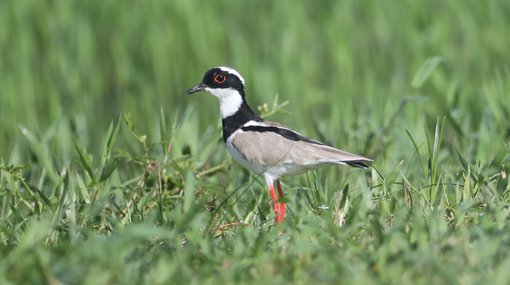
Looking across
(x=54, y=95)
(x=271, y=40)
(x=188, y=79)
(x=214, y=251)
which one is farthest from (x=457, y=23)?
(x=214, y=251)

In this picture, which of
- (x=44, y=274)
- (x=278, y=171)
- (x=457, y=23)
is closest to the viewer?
(x=44, y=274)

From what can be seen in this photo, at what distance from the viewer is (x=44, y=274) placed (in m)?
3.56

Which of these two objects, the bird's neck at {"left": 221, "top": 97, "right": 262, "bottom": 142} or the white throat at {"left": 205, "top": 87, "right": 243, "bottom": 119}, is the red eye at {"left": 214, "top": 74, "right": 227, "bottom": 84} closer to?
the white throat at {"left": 205, "top": 87, "right": 243, "bottom": 119}

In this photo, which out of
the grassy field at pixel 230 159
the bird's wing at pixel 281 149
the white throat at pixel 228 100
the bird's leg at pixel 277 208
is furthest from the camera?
the white throat at pixel 228 100

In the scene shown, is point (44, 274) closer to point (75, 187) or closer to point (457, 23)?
point (75, 187)

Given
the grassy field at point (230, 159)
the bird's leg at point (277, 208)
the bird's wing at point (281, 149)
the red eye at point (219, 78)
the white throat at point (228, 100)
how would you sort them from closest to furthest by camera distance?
the grassy field at point (230, 159), the bird's leg at point (277, 208), the bird's wing at point (281, 149), the white throat at point (228, 100), the red eye at point (219, 78)

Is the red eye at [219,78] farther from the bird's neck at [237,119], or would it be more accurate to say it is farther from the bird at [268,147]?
the bird's neck at [237,119]

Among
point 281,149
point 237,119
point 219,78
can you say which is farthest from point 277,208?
point 219,78

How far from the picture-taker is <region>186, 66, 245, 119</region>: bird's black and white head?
5.91 meters

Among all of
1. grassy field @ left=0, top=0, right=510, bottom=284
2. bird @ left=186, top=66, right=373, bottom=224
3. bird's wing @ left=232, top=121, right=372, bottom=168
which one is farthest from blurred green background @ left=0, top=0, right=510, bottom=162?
bird's wing @ left=232, top=121, right=372, bottom=168

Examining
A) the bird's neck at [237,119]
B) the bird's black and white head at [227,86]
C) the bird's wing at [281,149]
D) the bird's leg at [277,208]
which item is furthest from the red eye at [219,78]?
the bird's leg at [277,208]

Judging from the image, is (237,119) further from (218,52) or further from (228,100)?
(218,52)

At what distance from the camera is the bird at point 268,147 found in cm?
523

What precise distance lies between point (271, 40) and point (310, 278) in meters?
6.09
